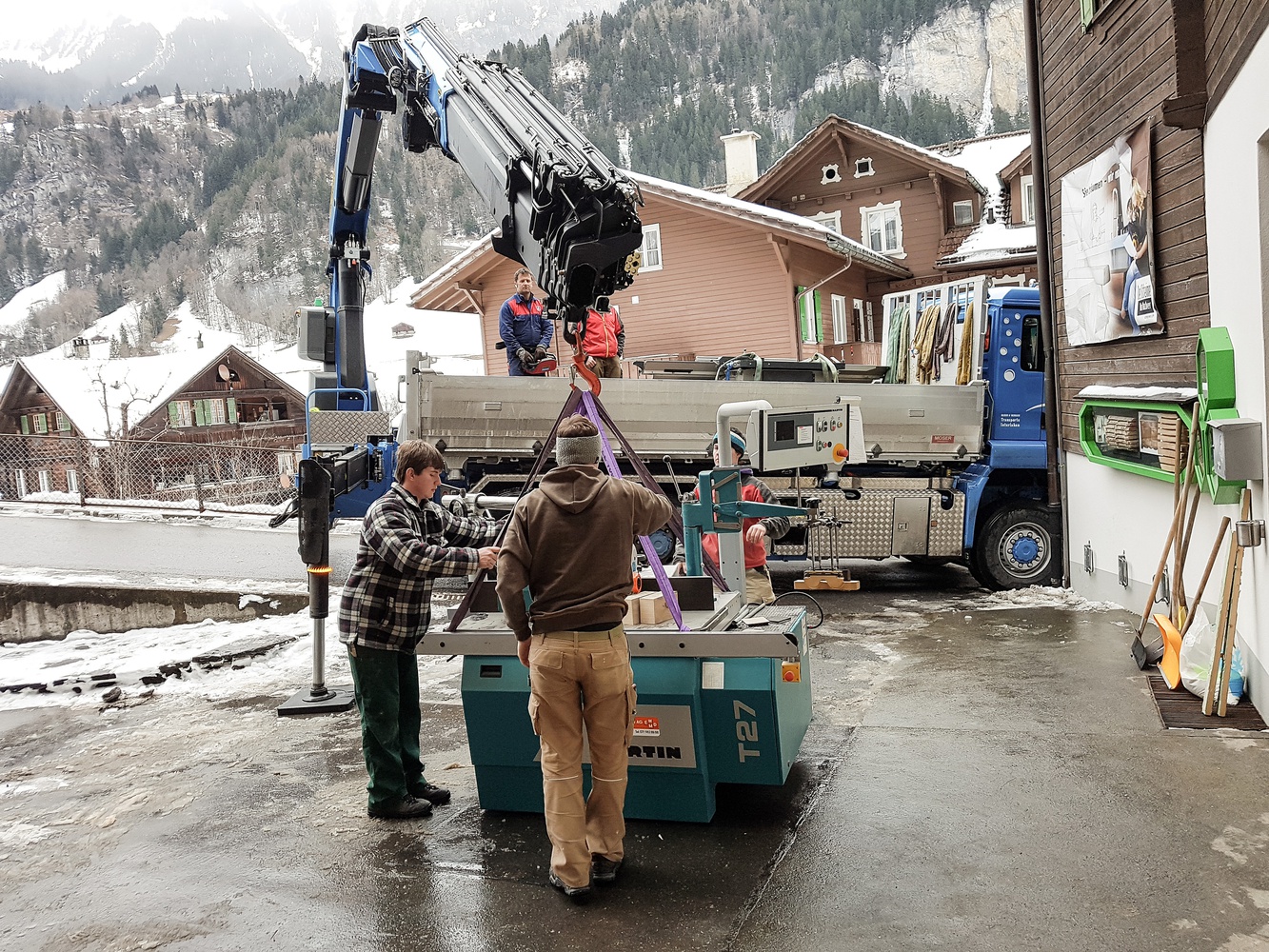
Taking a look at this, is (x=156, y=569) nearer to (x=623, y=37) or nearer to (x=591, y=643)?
(x=591, y=643)

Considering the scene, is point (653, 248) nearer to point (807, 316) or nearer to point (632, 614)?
point (807, 316)

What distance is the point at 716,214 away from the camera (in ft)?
72.3

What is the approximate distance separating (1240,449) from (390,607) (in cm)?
455

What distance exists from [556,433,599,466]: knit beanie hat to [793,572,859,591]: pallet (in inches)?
279

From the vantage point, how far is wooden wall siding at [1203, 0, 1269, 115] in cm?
545

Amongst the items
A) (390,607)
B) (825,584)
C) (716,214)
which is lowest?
(825,584)

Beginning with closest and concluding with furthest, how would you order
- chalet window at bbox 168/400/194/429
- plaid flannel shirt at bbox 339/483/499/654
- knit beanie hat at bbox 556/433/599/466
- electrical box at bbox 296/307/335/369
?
knit beanie hat at bbox 556/433/599/466 → plaid flannel shirt at bbox 339/483/499/654 → electrical box at bbox 296/307/335/369 → chalet window at bbox 168/400/194/429

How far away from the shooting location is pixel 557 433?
179 inches

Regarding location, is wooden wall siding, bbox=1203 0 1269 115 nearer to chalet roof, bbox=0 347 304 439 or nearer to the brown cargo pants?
the brown cargo pants

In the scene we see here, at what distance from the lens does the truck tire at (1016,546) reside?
432 inches

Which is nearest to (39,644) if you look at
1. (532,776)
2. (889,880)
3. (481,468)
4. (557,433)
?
(481,468)

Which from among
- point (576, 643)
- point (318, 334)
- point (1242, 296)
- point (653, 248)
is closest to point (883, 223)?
point (653, 248)

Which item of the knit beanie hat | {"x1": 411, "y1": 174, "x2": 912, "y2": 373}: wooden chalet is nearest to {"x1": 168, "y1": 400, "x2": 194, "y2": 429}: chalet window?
{"x1": 411, "y1": 174, "x2": 912, "y2": 373}: wooden chalet

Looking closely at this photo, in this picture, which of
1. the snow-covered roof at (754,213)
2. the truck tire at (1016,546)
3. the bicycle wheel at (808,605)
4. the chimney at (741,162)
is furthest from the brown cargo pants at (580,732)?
the chimney at (741,162)
